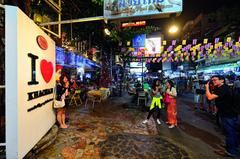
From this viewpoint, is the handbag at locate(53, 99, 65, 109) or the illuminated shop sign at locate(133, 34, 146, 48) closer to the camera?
the handbag at locate(53, 99, 65, 109)

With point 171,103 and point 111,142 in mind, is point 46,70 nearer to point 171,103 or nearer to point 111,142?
point 111,142

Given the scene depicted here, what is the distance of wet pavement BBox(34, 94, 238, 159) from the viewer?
4598 millimetres

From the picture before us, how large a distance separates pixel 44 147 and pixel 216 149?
4830 mm

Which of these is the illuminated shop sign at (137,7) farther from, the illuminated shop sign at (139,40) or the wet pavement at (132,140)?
the illuminated shop sign at (139,40)

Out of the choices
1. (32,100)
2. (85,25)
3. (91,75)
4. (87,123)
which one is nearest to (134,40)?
(85,25)

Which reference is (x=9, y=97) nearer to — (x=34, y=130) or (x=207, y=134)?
(x=34, y=130)

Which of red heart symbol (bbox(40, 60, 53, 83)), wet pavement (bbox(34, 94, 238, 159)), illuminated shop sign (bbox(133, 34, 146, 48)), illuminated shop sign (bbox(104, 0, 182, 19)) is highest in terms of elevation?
illuminated shop sign (bbox(133, 34, 146, 48))


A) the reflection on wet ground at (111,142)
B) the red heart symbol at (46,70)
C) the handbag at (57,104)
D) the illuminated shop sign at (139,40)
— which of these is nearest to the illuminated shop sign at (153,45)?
the illuminated shop sign at (139,40)

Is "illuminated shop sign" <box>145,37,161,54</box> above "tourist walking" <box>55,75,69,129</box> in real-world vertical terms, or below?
above

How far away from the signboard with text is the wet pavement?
1.02m

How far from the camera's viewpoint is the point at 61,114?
6438 millimetres

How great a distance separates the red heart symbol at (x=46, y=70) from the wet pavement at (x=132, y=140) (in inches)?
76.3

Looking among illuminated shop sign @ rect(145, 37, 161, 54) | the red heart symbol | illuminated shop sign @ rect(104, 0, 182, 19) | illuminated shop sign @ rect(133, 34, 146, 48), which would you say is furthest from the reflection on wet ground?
illuminated shop sign @ rect(145, 37, 161, 54)

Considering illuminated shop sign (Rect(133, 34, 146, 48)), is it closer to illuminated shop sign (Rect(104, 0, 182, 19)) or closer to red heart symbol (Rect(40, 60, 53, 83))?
illuminated shop sign (Rect(104, 0, 182, 19))
